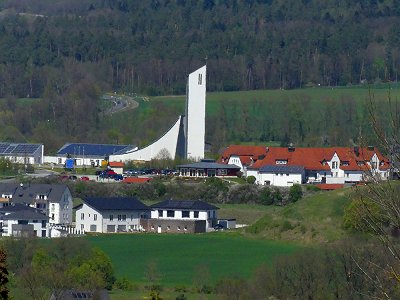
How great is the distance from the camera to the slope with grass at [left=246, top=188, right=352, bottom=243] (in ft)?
100.0

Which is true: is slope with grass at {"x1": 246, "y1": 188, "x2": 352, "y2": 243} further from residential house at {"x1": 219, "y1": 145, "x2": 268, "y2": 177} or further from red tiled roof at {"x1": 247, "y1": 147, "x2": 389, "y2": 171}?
residential house at {"x1": 219, "y1": 145, "x2": 268, "y2": 177}

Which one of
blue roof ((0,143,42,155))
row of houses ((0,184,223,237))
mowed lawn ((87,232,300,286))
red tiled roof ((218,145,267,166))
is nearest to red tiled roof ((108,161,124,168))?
red tiled roof ((218,145,267,166))

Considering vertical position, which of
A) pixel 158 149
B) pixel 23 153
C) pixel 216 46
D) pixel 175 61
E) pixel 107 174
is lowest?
pixel 107 174

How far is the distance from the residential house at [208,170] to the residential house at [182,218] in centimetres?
684

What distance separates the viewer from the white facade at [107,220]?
33875 mm

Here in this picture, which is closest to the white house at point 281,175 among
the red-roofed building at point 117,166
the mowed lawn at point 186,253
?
the red-roofed building at point 117,166

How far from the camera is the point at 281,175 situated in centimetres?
4041

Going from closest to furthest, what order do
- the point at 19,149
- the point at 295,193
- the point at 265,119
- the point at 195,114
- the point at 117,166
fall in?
1. the point at 295,193
2. the point at 117,166
3. the point at 195,114
4. the point at 19,149
5. the point at 265,119

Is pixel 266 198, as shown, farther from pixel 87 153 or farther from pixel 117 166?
pixel 87 153

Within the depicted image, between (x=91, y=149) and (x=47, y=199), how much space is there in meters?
12.9

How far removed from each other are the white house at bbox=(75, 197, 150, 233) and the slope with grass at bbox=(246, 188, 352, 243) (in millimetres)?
3395

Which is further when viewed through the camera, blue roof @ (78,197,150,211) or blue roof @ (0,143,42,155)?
blue roof @ (0,143,42,155)

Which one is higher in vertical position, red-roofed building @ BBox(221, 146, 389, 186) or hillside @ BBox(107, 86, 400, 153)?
hillside @ BBox(107, 86, 400, 153)

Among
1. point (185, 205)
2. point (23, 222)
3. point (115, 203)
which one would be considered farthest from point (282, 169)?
point (23, 222)
